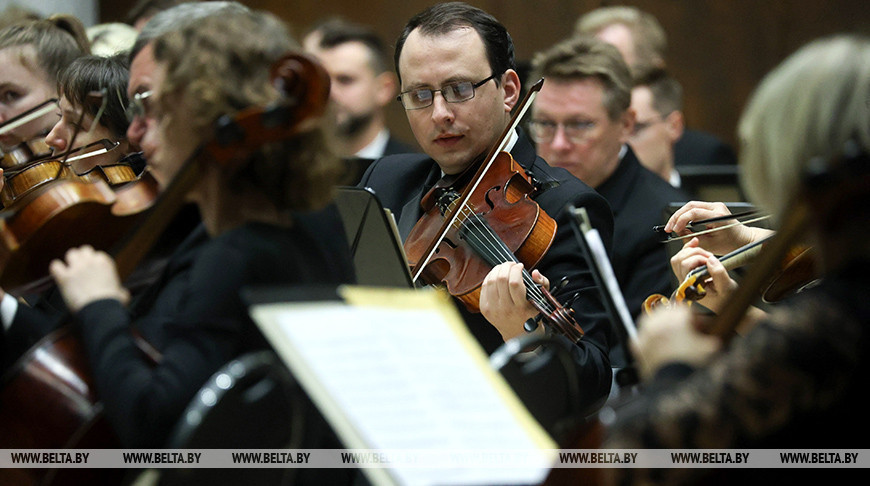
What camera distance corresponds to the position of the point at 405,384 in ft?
4.11

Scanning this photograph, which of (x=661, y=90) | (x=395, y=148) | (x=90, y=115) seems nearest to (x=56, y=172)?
(x=90, y=115)

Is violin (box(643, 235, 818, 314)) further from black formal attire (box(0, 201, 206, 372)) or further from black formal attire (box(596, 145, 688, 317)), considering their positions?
black formal attire (box(0, 201, 206, 372))

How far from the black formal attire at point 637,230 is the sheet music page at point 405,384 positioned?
5.11 ft

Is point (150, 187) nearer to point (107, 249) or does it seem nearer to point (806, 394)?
point (107, 249)

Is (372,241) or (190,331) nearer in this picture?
(190,331)

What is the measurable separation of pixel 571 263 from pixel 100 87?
1.17 m

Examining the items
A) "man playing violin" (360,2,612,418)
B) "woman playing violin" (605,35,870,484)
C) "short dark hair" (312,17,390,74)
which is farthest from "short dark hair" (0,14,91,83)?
"short dark hair" (312,17,390,74)

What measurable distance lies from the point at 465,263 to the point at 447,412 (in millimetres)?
1014

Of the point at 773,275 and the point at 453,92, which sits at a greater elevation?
the point at 453,92

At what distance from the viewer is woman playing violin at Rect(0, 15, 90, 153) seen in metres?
2.80

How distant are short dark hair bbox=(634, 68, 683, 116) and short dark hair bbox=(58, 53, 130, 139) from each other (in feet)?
7.73

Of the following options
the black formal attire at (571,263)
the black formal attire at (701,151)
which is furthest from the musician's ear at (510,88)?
the black formal attire at (701,151)

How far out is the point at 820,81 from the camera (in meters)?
1.24

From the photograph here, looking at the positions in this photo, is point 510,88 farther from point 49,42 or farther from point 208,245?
point 49,42
